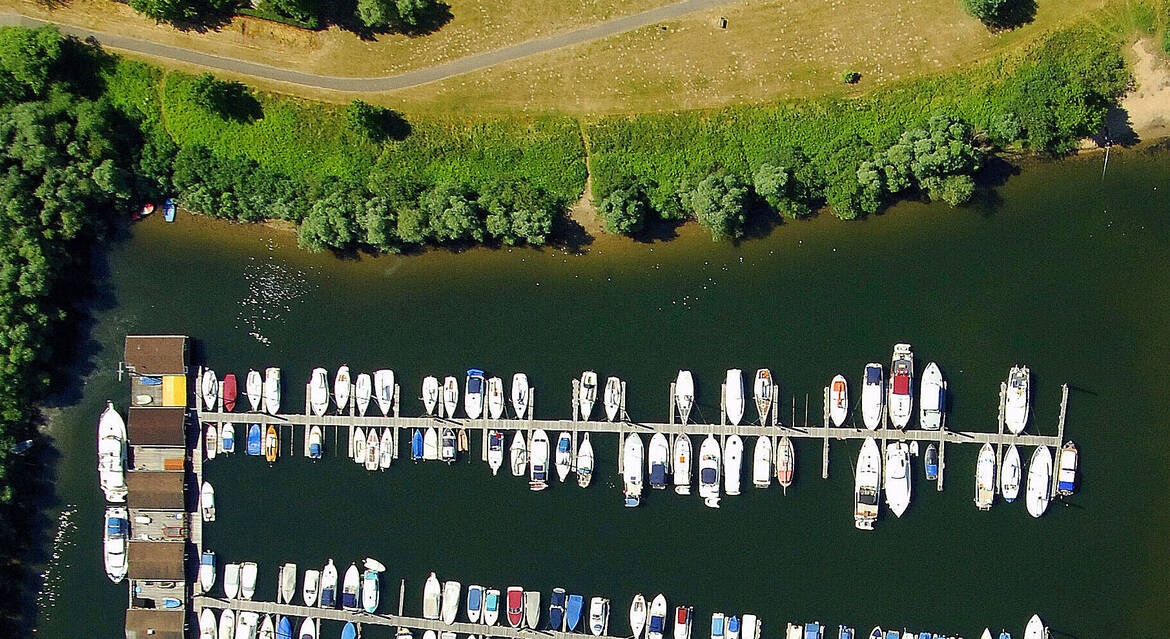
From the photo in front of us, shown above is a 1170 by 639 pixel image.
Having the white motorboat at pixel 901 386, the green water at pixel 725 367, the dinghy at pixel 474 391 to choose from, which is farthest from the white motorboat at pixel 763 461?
the dinghy at pixel 474 391

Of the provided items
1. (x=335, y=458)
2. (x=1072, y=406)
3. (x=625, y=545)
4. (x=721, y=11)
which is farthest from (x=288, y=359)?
(x=1072, y=406)

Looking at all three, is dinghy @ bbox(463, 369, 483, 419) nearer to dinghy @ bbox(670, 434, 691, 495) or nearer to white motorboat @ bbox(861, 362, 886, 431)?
dinghy @ bbox(670, 434, 691, 495)

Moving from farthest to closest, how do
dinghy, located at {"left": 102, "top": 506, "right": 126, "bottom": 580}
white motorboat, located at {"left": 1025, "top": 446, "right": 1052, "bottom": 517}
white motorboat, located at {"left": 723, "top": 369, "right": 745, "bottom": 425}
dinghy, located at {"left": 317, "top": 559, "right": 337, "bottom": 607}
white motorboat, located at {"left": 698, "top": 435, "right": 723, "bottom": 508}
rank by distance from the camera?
dinghy, located at {"left": 317, "top": 559, "right": 337, "bottom": 607}, dinghy, located at {"left": 102, "top": 506, "right": 126, "bottom": 580}, white motorboat, located at {"left": 698, "top": 435, "right": 723, "bottom": 508}, white motorboat, located at {"left": 723, "top": 369, "right": 745, "bottom": 425}, white motorboat, located at {"left": 1025, "top": 446, "right": 1052, "bottom": 517}

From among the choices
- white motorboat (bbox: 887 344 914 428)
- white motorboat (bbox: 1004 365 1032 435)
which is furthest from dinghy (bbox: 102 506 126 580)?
white motorboat (bbox: 1004 365 1032 435)

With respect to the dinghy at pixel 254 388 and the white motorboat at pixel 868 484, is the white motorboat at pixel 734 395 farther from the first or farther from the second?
the dinghy at pixel 254 388

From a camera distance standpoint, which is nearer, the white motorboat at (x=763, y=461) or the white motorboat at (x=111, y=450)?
the white motorboat at (x=763, y=461)

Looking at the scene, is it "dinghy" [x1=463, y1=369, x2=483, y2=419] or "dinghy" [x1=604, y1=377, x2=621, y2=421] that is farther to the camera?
"dinghy" [x1=463, y1=369, x2=483, y2=419]
